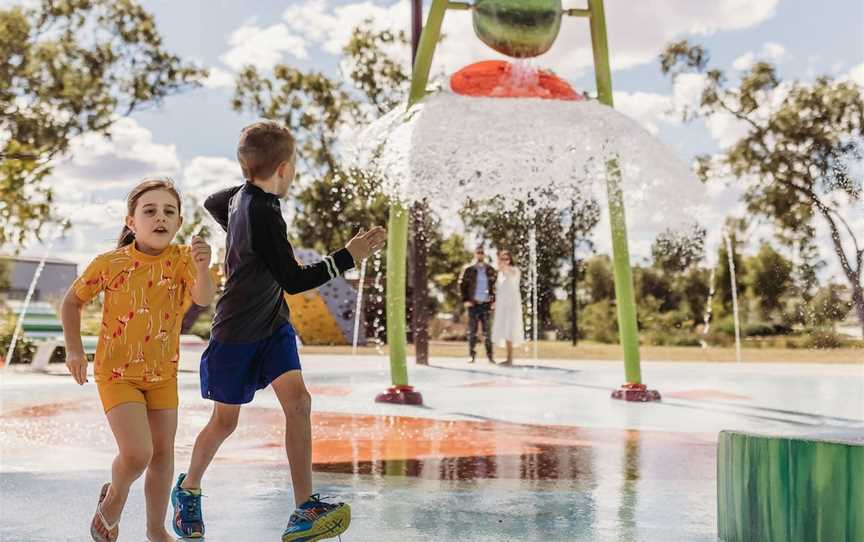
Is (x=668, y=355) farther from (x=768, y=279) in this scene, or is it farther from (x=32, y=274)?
(x=32, y=274)

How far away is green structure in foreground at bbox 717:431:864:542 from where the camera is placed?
9.35 ft

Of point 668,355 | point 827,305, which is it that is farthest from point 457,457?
point 827,305

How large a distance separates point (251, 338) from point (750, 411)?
5426 mm

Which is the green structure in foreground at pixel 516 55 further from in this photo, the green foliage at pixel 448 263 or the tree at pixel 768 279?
the tree at pixel 768 279

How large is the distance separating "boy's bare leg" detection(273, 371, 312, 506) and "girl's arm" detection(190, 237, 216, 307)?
1.22 feet

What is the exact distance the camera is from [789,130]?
2612 cm

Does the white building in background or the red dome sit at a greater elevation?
the white building in background

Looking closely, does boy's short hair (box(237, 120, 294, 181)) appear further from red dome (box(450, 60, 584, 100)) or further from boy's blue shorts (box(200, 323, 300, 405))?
red dome (box(450, 60, 584, 100))

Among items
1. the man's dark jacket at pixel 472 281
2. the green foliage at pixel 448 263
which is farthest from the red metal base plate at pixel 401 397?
the green foliage at pixel 448 263

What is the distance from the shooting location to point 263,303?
3.35 meters

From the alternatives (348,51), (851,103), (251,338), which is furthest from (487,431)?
(851,103)

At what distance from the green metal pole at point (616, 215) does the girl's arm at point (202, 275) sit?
17.2 ft

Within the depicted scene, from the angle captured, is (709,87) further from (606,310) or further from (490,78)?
(490,78)

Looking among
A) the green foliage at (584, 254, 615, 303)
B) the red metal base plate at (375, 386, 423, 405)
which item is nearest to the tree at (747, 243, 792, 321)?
the green foliage at (584, 254, 615, 303)
